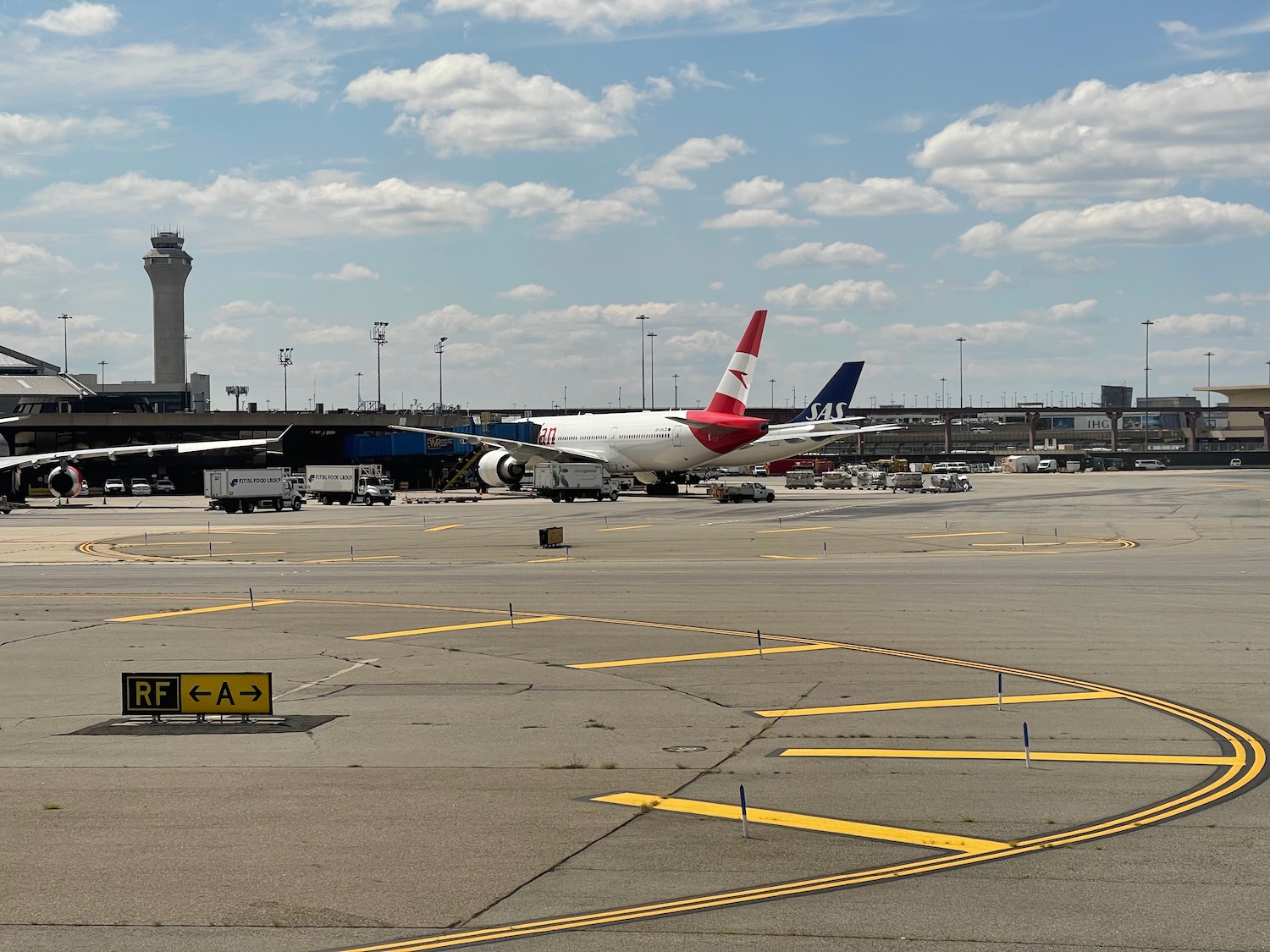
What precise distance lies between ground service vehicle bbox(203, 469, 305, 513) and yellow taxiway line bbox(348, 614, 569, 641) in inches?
2202

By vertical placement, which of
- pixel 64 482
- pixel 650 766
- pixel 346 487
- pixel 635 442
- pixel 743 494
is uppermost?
pixel 635 442

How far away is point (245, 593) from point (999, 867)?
107ft

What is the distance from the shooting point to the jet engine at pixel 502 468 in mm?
101812

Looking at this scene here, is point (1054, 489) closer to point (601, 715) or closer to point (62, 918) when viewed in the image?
point (601, 715)

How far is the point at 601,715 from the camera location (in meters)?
21.5

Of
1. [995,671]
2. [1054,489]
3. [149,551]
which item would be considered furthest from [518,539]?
[1054,489]

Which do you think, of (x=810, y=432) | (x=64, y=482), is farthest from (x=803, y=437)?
(x=64, y=482)

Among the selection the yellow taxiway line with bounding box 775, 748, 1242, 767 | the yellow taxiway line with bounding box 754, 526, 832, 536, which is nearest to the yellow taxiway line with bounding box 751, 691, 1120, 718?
the yellow taxiway line with bounding box 775, 748, 1242, 767

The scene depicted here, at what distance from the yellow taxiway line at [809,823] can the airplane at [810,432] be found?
77325 mm

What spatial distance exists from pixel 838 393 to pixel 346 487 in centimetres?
3960

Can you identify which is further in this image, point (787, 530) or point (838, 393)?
point (838, 393)

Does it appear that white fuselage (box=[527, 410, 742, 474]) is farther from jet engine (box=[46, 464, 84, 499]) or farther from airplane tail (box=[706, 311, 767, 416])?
jet engine (box=[46, 464, 84, 499])

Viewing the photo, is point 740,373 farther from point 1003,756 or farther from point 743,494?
point 1003,756

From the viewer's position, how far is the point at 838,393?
342 ft
